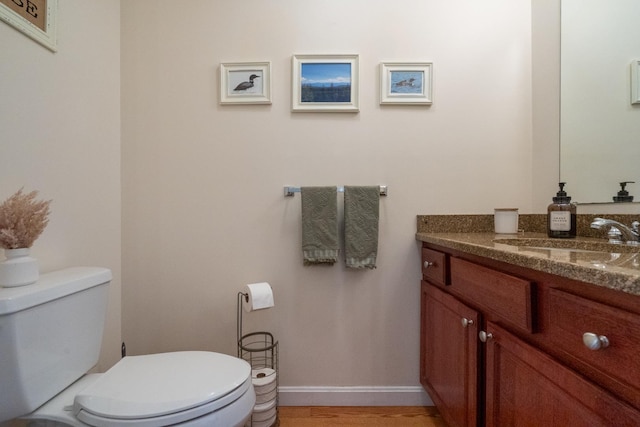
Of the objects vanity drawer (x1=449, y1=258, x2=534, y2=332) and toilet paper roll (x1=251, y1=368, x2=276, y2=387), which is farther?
toilet paper roll (x1=251, y1=368, x2=276, y2=387)

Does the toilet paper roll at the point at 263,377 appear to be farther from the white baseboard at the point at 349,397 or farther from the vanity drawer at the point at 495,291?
the vanity drawer at the point at 495,291

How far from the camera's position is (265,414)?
1.18 meters

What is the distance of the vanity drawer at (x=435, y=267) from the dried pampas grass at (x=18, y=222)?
1416mm

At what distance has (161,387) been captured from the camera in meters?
0.79

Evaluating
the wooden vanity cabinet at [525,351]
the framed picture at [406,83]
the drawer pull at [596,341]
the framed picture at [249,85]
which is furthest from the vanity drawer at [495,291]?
the framed picture at [249,85]

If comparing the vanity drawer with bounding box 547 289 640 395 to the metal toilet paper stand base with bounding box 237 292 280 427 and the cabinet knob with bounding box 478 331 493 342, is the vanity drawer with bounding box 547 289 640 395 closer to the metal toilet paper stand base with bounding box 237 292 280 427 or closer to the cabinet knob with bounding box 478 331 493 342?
the cabinet knob with bounding box 478 331 493 342

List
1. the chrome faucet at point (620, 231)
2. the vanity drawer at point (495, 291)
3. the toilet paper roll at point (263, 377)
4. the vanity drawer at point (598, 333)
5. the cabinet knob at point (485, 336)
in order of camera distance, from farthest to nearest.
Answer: the toilet paper roll at point (263, 377)
the chrome faucet at point (620, 231)
the cabinet knob at point (485, 336)
the vanity drawer at point (495, 291)
the vanity drawer at point (598, 333)

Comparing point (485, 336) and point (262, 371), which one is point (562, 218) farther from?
point (262, 371)

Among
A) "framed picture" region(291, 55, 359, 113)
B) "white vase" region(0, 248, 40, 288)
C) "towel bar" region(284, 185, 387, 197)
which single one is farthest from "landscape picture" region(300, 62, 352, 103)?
"white vase" region(0, 248, 40, 288)

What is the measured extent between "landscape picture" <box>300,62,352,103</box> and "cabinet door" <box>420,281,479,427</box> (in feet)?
3.45

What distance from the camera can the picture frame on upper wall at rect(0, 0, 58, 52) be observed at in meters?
0.88

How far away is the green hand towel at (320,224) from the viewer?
1287 mm

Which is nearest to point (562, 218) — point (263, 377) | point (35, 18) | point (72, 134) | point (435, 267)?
point (435, 267)

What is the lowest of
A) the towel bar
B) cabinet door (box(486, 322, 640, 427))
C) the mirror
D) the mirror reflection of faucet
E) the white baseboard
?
the white baseboard
